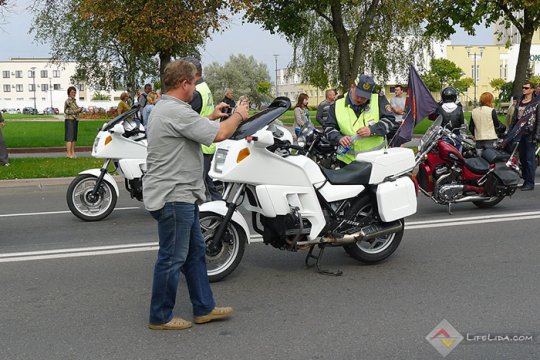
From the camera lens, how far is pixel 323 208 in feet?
19.5

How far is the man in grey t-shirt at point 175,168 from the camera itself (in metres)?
4.42

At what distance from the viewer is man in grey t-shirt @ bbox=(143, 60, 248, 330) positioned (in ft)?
14.5

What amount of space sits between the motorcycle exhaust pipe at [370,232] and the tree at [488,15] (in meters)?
14.2

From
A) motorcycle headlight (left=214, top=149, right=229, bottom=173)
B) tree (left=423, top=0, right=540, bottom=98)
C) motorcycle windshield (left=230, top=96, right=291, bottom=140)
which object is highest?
tree (left=423, top=0, right=540, bottom=98)

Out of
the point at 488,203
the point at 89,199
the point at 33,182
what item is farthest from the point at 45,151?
the point at 488,203

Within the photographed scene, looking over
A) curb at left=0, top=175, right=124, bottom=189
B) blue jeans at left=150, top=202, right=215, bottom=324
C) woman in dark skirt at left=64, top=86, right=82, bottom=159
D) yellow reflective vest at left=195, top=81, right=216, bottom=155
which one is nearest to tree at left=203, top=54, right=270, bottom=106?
woman in dark skirt at left=64, top=86, right=82, bottom=159

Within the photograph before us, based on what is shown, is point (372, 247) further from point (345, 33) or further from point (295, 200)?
point (345, 33)

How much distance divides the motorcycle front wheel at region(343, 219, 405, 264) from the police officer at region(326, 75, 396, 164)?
1.00 metres

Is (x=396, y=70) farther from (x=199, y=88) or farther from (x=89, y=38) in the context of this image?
(x=199, y=88)

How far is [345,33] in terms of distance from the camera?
71.8 ft

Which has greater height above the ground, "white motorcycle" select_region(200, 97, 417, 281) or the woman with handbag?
the woman with handbag

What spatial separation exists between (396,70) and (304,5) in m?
16.3

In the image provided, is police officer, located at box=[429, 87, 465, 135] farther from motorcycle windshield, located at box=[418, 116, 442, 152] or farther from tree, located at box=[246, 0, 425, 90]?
tree, located at box=[246, 0, 425, 90]

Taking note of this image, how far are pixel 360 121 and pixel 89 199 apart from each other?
4.03 m
